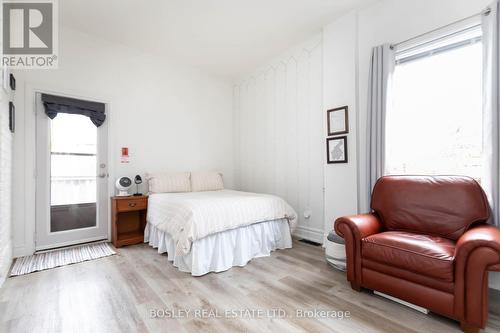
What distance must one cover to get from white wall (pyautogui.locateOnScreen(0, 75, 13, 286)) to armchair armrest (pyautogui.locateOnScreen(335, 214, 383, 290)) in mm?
3149

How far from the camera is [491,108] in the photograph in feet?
6.52

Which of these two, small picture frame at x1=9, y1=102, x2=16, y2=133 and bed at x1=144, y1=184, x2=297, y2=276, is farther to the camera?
small picture frame at x1=9, y1=102, x2=16, y2=133

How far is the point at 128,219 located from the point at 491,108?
444 centimetres

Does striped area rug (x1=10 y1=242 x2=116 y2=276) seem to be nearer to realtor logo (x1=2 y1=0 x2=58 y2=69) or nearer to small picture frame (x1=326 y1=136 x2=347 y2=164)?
realtor logo (x1=2 y1=0 x2=58 y2=69)

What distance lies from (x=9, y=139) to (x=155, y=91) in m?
2.04

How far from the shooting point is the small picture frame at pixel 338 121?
3.04 metres

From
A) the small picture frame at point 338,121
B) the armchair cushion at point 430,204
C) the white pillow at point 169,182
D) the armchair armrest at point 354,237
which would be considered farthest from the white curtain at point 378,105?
the white pillow at point 169,182

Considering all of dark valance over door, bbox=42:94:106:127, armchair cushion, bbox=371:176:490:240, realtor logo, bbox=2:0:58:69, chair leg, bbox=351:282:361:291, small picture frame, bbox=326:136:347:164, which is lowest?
chair leg, bbox=351:282:361:291

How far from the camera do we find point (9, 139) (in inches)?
104

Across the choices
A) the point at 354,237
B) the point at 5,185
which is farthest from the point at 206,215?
the point at 5,185

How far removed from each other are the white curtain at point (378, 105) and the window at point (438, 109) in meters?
0.09

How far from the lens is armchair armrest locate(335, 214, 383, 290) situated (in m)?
2.04

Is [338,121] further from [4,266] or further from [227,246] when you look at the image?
[4,266]

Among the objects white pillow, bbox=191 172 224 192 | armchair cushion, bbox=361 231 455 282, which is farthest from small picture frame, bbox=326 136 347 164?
white pillow, bbox=191 172 224 192
